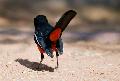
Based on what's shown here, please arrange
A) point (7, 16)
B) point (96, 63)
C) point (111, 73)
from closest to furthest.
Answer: point (111, 73)
point (96, 63)
point (7, 16)

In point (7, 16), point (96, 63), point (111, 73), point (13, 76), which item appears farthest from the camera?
point (7, 16)

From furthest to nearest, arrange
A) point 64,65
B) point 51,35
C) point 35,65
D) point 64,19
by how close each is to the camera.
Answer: point 64,65
point 35,65
point 51,35
point 64,19

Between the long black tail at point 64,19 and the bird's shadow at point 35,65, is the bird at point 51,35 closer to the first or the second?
the long black tail at point 64,19

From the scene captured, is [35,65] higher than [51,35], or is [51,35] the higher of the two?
[51,35]

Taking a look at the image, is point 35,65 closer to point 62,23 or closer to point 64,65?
point 64,65

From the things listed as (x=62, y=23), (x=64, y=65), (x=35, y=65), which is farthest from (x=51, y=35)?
(x=64, y=65)

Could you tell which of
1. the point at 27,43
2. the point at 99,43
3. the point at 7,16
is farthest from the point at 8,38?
the point at 7,16

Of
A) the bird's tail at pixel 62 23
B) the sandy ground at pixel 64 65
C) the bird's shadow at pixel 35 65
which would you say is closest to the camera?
the bird's tail at pixel 62 23

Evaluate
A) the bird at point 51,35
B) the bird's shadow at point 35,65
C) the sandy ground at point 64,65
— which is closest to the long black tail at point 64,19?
the bird at point 51,35

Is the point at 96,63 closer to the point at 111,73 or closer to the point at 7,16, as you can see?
the point at 111,73
